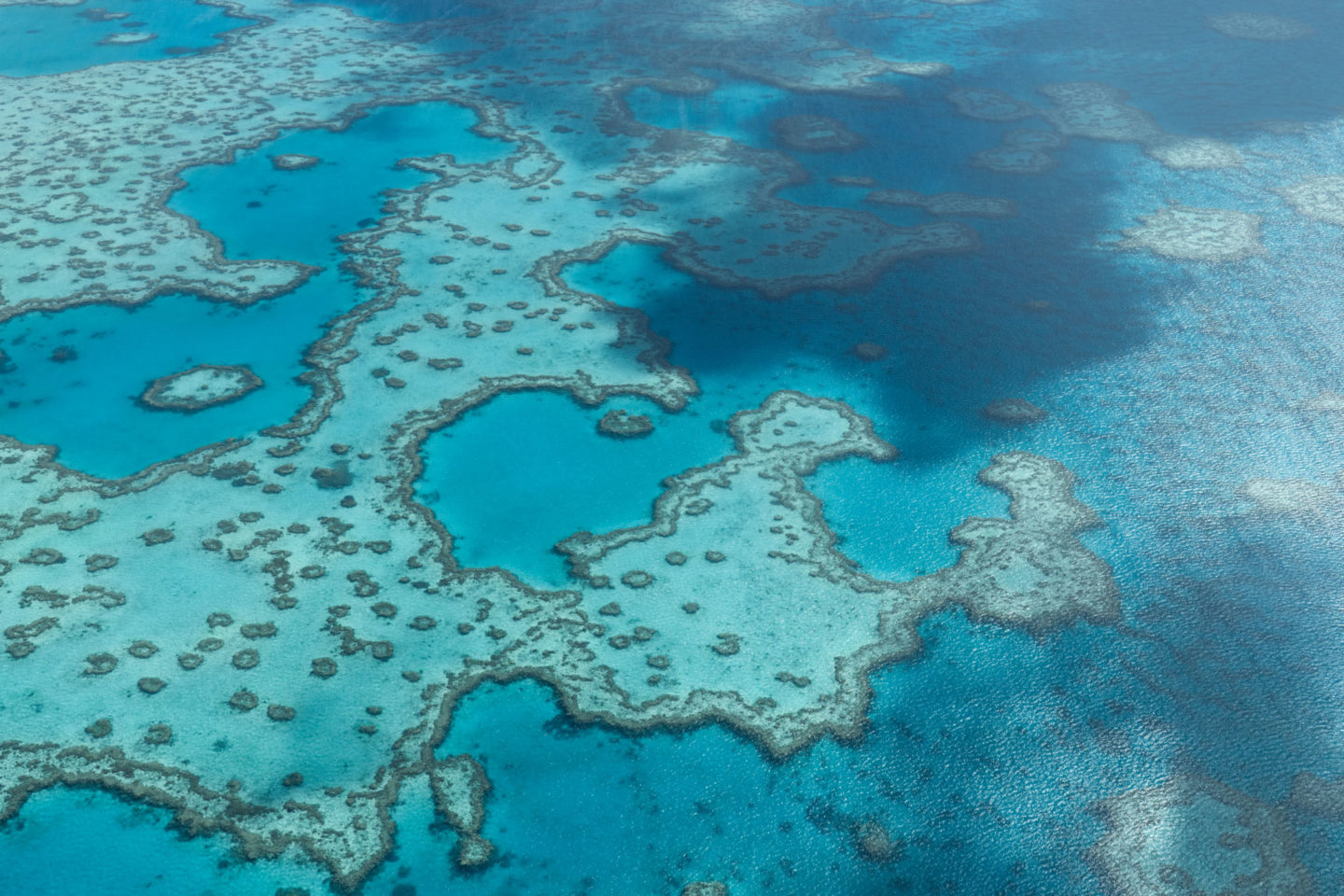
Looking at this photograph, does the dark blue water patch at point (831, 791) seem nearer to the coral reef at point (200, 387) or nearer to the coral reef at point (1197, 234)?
the coral reef at point (200, 387)

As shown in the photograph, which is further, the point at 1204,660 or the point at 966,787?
the point at 1204,660

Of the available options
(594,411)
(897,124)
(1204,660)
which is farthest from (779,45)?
(1204,660)

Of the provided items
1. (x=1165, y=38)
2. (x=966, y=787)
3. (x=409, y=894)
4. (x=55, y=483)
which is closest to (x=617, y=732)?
(x=409, y=894)

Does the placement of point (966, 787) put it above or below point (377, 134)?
below

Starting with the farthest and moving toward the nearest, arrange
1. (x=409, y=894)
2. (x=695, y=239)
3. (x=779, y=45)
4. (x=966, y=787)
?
(x=779, y=45) < (x=695, y=239) < (x=966, y=787) < (x=409, y=894)

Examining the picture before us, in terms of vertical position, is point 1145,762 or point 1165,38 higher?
point 1165,38

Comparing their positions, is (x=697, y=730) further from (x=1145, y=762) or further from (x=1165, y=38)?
(x=1165, y=38)

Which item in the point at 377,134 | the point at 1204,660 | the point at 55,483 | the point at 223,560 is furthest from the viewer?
the point at 377,134

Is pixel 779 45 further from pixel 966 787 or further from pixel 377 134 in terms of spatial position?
pixel 966 787
